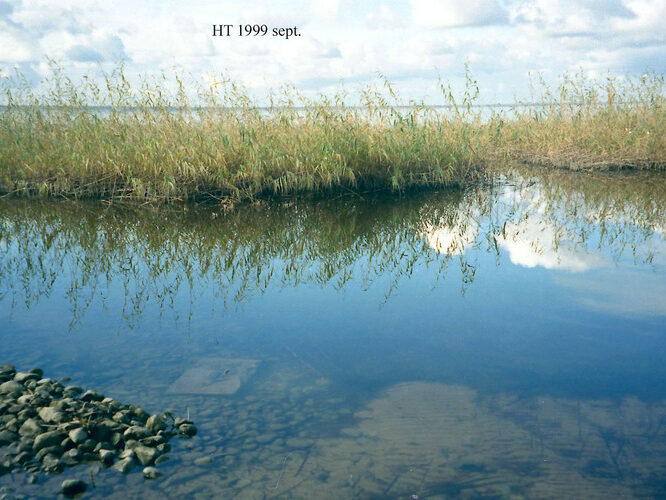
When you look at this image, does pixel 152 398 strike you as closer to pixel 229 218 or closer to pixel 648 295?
pixel 648 295

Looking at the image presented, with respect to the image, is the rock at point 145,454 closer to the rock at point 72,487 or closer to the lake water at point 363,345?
the lake water at point 363,345

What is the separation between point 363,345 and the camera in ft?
10.9

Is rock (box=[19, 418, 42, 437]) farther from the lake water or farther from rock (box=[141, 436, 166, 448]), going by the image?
rock (box=[141, 436, 166, 448])

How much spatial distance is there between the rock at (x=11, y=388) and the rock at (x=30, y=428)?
0.35 m

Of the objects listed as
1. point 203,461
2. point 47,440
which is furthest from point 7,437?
point 203,461

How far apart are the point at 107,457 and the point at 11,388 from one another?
0.81m

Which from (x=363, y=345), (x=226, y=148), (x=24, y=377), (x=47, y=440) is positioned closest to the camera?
(x=47, y=440)

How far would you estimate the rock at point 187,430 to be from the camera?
7.88ft

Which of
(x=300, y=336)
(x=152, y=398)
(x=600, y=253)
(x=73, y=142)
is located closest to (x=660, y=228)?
(x=600, y=253)

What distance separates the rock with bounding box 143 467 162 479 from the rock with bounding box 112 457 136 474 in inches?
2.8

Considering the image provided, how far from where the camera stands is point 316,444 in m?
Answer: 2.34

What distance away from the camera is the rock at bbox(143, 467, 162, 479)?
84.3 inches

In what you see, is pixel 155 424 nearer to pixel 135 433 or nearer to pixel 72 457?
pixel 135 433

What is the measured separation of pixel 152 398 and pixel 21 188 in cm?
642
